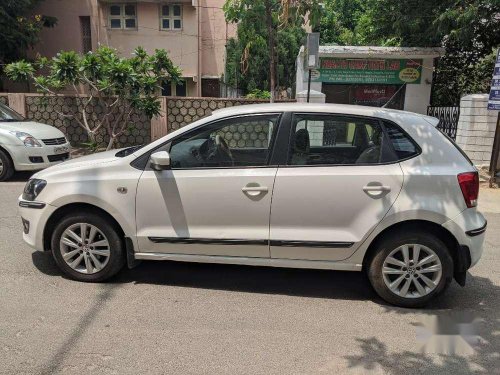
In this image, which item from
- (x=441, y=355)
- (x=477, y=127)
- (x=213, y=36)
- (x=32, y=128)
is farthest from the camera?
(x=213, y=36)

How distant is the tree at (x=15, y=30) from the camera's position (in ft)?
51.4

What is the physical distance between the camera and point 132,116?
1275 centimetres

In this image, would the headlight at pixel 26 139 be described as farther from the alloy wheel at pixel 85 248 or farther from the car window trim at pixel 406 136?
the car window trim at pixel 406 136

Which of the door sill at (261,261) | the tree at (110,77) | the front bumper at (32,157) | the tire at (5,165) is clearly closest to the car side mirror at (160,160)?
the door sill at (261,261)

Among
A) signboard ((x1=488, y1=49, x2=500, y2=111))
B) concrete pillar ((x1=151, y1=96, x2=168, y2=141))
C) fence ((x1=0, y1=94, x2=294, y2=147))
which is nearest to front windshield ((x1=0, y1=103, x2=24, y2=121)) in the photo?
fence ((x1=0, y1=94, x2=294, y2=147))

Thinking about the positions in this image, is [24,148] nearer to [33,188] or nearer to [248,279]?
[33,188]

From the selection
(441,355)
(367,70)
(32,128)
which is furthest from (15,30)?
(441,355)

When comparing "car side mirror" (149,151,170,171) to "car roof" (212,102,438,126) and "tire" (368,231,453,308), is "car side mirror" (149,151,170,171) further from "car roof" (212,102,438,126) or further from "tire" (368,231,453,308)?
"tire" (368,231,453,308)

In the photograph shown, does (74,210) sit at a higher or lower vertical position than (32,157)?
higher

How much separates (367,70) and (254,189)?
36.0ft

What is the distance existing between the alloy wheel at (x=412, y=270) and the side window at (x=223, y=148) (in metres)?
1.43

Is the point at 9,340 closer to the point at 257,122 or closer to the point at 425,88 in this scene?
the point at 257,122

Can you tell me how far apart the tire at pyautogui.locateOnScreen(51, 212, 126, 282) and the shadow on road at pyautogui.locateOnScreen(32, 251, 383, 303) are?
0.71ft

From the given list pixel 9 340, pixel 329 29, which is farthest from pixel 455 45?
pixel 329 29
